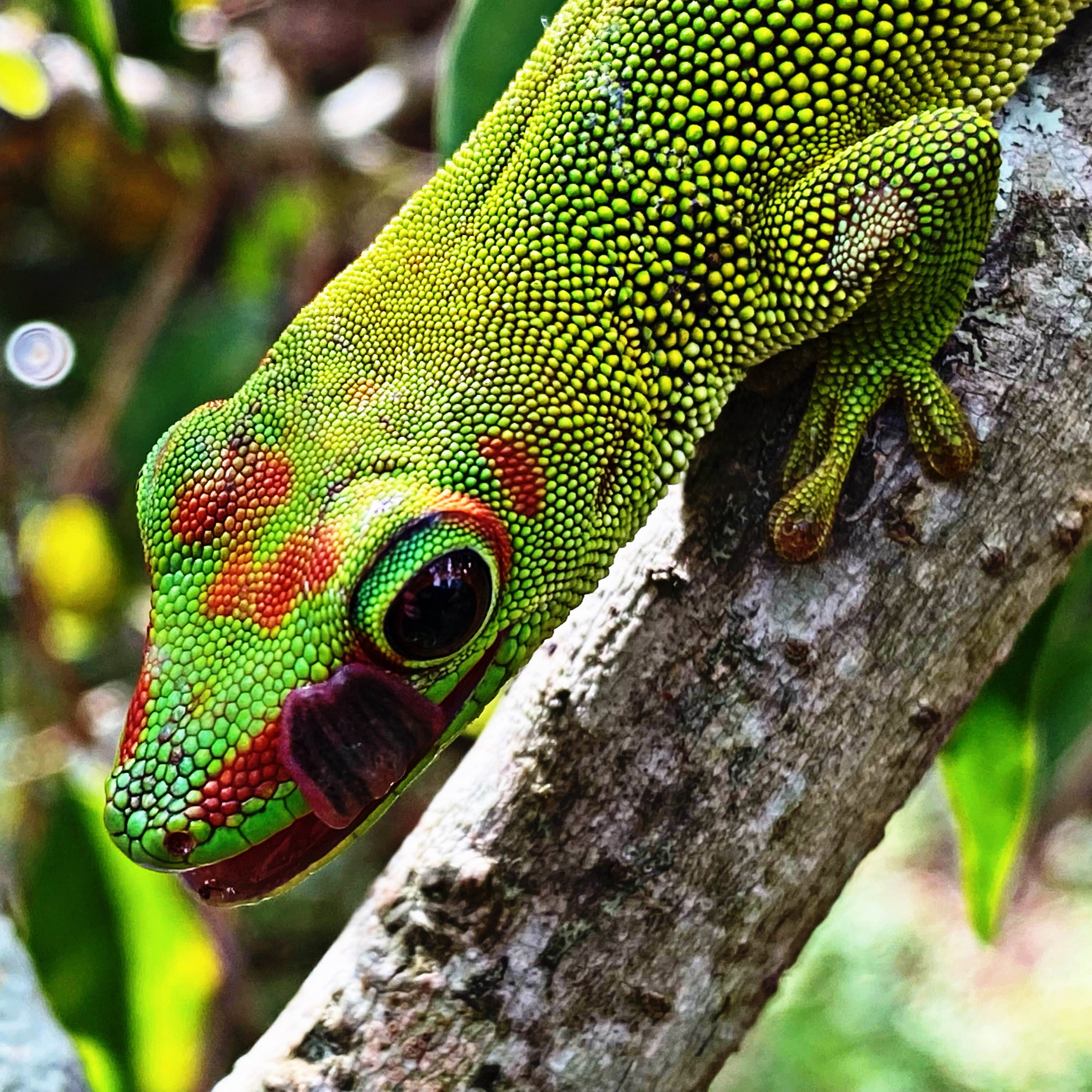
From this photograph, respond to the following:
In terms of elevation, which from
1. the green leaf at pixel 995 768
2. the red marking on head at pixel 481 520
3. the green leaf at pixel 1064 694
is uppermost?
the red marking on head at pixel 481 520

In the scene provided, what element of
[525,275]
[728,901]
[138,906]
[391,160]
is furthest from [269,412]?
[391,160]

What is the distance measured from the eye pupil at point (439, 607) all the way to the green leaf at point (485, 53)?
0.89 metres

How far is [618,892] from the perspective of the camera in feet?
Answer: 4.25

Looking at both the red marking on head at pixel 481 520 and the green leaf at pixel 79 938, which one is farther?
the green leaf at pixel 79 938

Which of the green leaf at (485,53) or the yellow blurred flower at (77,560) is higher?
the green leaf at (485,53)

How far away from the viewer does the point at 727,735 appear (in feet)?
4.16

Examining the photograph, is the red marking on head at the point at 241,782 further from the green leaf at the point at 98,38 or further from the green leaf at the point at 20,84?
the green leaf at the point at 20,84

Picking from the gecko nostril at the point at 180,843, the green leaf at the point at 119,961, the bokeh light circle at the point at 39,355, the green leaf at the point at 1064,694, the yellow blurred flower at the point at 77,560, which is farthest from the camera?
the yellow blurred flower at the point at 77,560

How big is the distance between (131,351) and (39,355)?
1.49 ft

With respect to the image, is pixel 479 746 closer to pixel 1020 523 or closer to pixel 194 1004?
pixel 1020 523

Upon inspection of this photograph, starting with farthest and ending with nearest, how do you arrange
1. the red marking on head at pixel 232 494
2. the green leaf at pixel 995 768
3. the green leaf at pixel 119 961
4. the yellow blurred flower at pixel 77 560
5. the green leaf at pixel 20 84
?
1. the yellow blurred flower at pixel 77 560
2. the green leaf at pixel 20 84
3. the green leaf at pixel 119 961
4. the green leaf at pixel 995 768
5. the red marking on head at pixel 232 494

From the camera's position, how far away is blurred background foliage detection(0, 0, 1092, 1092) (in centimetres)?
197

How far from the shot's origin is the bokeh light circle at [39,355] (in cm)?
341

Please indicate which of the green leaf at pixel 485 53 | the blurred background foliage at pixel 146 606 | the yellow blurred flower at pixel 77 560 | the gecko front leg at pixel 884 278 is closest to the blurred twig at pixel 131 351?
the blurred background foliage at pixel 146 606
